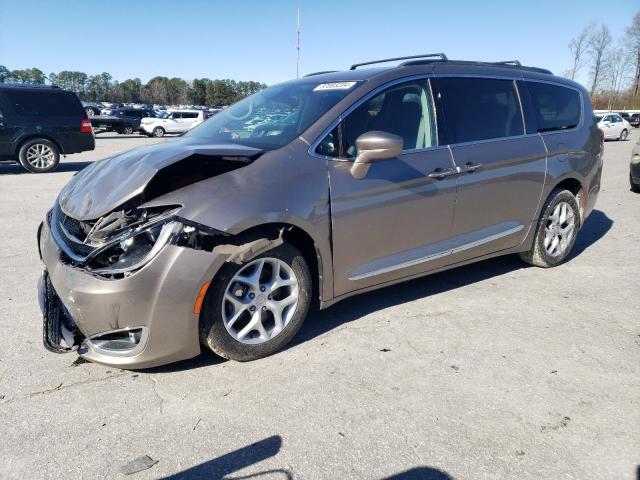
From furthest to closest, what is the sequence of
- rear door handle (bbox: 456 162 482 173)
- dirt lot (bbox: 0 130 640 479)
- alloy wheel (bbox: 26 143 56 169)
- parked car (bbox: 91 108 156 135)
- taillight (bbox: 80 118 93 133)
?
parked car (bbox: 91 108 156 135) → taillight (bbox: 80 118 93 133) → alloy wheel (bbox: 26 143 56 169) → rear door handle (bbox: 456 162 482 173) → dirt lot (bbox: 0 130 640 479)

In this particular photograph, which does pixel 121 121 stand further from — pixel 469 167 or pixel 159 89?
pixel 159 89

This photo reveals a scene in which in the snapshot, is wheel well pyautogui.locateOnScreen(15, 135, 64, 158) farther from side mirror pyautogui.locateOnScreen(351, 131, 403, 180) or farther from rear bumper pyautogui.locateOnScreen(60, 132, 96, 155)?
side mirror pyautogui.locateOnScreen(351, 131, 403, 180)

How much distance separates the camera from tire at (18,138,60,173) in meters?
11.5

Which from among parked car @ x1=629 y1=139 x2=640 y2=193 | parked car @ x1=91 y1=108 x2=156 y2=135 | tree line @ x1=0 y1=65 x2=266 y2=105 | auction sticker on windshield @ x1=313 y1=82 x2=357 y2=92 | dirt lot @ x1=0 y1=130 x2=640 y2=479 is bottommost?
dirt lot @ x1=0 y1=130 x2=640 y2=479

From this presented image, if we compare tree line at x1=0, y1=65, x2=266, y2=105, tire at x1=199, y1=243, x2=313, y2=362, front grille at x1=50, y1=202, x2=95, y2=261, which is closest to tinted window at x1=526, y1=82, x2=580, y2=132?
tire at x1=199, y1=243, x2=313, y2=362

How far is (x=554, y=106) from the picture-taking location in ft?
15.4

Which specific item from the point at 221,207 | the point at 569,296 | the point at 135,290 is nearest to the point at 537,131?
the point at 569,296

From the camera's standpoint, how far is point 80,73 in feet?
409

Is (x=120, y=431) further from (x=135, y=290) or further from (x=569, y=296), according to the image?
(x=569, y=296)

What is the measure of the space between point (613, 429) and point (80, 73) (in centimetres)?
14428

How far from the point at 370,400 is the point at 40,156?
1190cm

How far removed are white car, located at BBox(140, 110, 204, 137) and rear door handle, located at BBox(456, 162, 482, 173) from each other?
2737 centimetres

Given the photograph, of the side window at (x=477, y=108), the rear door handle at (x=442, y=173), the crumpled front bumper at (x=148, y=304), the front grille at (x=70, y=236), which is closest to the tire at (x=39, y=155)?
the front grille at (x=70, y=236)

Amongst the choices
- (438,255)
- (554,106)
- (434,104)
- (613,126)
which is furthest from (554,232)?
(613,126)
